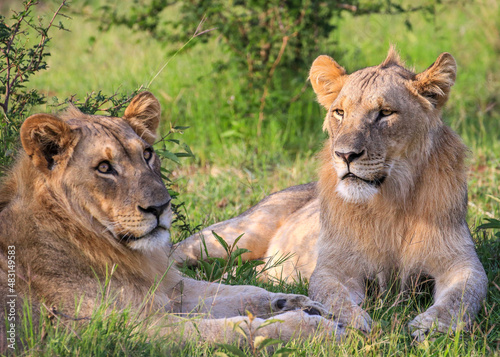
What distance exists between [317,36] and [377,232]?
13.4 feet

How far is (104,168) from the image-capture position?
A: 2.95m

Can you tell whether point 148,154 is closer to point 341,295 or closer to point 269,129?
point 341,295

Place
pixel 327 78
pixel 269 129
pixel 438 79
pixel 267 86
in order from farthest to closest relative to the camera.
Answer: pixel 267 86
pixel 269 129
pixel 327 78
pixel 438 79

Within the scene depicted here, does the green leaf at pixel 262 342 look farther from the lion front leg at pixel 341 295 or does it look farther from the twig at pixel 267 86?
the twig at pixel 267 86

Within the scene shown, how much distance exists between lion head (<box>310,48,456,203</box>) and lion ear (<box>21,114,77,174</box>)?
4.61 feet

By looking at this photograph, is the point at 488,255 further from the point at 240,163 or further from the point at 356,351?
the point at 240,163

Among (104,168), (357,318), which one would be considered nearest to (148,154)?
(104,168)

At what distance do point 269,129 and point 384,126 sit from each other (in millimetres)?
3810

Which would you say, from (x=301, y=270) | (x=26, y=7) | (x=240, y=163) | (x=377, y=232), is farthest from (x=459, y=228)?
(x=240, y=163)

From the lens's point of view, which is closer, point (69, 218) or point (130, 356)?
point (130, 356)

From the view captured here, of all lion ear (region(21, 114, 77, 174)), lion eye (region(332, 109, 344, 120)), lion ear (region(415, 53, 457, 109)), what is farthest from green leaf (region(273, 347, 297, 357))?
lion ear (region(415, 53, 457, 109))

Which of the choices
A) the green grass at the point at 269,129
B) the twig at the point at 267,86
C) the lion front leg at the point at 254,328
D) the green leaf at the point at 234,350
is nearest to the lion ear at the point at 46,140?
the green grass at the point at 269,129

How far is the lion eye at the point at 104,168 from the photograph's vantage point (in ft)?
9.68

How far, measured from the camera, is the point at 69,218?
2982 mm
